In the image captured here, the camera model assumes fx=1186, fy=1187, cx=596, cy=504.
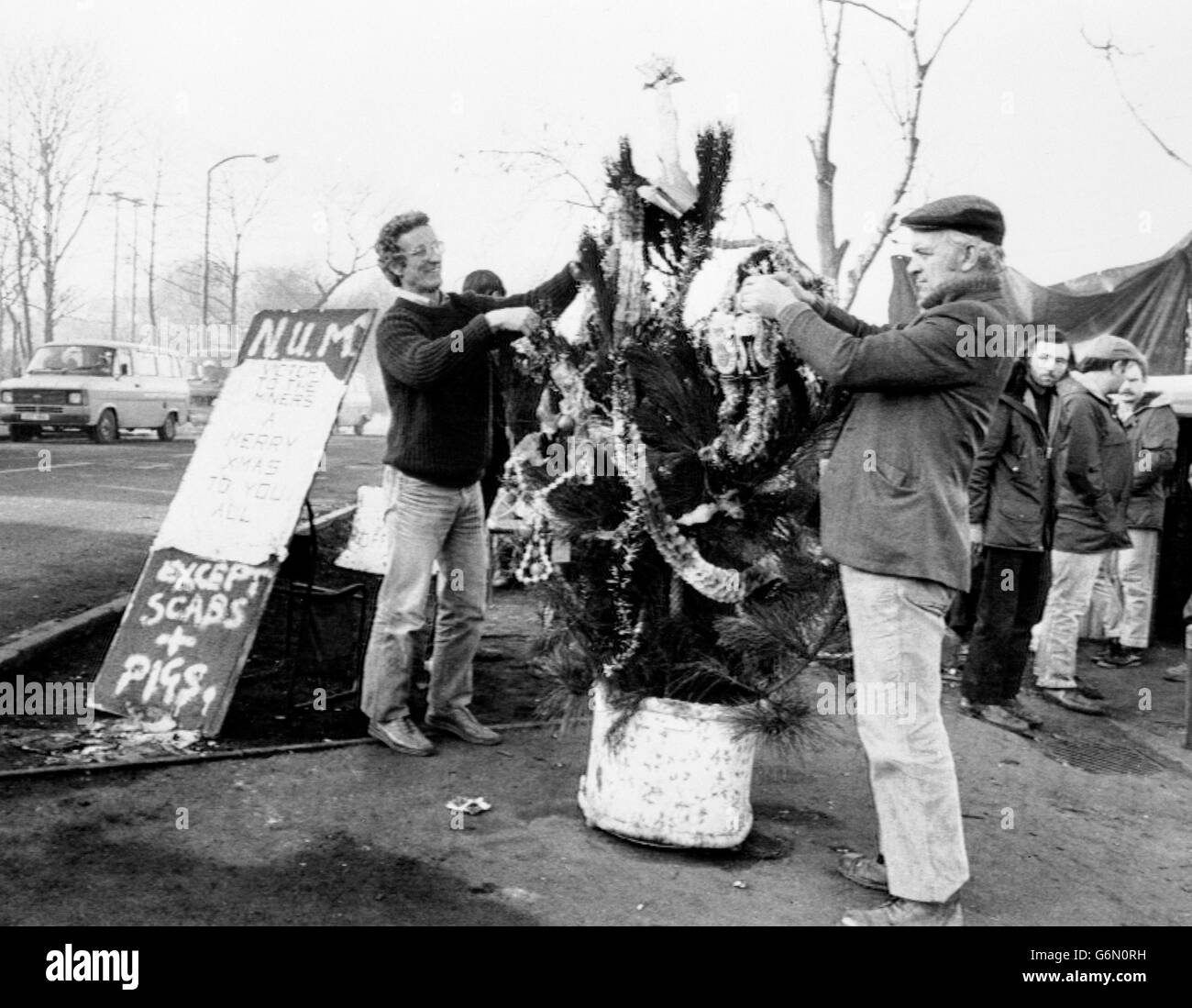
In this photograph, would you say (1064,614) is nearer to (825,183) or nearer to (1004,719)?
(1004,719)

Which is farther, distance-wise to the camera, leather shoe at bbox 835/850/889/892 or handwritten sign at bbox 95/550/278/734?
handwritten sign at bbox 95/550/278/734

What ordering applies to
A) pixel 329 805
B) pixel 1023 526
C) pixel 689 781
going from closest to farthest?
pixel 689 781
pixel 329 805
pixel 1023 526

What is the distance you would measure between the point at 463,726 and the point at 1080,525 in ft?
12.3

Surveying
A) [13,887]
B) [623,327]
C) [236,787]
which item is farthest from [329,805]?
[623,327]

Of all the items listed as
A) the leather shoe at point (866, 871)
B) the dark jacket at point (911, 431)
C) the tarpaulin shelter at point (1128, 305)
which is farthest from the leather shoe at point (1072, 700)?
the tarpaulin shelter at point (1128, 305)

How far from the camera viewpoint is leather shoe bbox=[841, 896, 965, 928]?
3.30 metres

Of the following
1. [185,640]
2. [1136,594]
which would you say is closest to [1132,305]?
[1136,594]

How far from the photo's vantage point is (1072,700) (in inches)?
259

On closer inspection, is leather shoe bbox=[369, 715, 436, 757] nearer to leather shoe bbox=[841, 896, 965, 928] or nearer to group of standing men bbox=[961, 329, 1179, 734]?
leather shoe bbox=[841, 896, 965, 928]

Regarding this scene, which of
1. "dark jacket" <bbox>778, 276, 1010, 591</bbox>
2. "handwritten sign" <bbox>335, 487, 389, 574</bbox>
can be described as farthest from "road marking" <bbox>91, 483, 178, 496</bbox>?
"dark jacket" <bbox>778, 276, 1010, 591</bbox>
